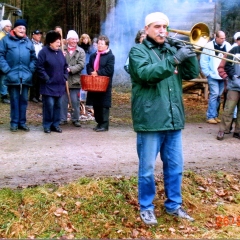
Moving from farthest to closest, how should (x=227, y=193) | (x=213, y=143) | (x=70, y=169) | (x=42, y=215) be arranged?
(x=213, y=143), (x=70, y=169), (x=227, y=193), (x=42, y=215)

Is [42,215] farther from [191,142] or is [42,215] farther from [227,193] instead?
[191,142]

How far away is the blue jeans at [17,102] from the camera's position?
28.9 ft

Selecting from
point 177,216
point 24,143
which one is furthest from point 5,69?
point 177,216

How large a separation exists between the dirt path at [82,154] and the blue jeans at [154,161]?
1.34 metres

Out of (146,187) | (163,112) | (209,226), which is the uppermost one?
(163,112)

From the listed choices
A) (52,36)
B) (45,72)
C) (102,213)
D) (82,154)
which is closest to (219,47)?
(52,36)

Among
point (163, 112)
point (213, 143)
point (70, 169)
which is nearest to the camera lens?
point (163, 112)

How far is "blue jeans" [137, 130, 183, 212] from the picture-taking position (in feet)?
16.3

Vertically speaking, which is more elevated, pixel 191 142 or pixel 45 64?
pixel 45 64

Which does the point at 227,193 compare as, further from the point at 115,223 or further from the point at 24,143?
the point at 24,143

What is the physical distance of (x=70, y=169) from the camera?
673cm

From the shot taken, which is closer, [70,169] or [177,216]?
[177,216]

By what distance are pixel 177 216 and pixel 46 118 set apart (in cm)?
417

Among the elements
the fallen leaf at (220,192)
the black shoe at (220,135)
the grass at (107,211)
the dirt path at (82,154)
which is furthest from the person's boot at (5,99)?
the fallen leaf at (220,192)
